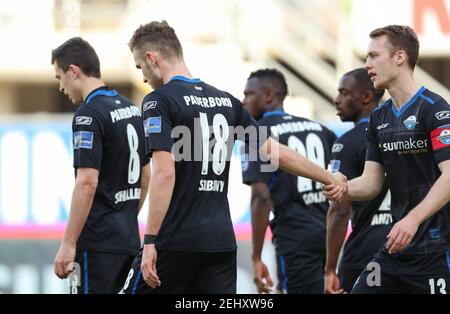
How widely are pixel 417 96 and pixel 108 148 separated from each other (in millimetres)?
2276

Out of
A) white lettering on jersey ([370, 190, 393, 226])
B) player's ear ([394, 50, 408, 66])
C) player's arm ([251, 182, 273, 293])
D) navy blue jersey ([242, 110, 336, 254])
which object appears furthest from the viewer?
navy blue jersey ([242, 110, 336, 254])

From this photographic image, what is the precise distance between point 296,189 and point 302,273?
73 cm

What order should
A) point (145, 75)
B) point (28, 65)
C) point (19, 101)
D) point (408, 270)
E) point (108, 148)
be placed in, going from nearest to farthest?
point (408, 270)
point (145, 75)
point (108, 148)
point (28, 65)
point (19, 101)

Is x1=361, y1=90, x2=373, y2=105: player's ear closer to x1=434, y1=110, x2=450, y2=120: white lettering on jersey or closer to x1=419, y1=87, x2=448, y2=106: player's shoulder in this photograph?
x1=419, y1=87, x2=448, y2=106: player's shoulder

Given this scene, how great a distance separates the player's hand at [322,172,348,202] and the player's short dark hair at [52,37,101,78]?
1995mm

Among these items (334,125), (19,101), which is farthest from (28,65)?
(334,125)

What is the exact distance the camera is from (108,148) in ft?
25.4

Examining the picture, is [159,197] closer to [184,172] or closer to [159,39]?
[184,172]

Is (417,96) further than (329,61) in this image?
No

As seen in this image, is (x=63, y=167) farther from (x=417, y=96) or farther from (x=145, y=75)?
(x=417, y=96)

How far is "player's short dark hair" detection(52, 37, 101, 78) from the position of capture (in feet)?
26.1

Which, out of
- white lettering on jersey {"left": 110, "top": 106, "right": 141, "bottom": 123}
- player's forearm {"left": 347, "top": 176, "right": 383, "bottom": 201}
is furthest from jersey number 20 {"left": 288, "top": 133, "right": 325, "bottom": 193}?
player's forearm {"left": 347, "top": 176, "right": 383, "bottom": 201}

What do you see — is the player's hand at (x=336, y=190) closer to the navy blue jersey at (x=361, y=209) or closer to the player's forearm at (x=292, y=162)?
the player's forearm at (x=292, y=162)

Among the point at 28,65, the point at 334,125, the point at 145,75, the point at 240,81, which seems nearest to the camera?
the point at 145,75
